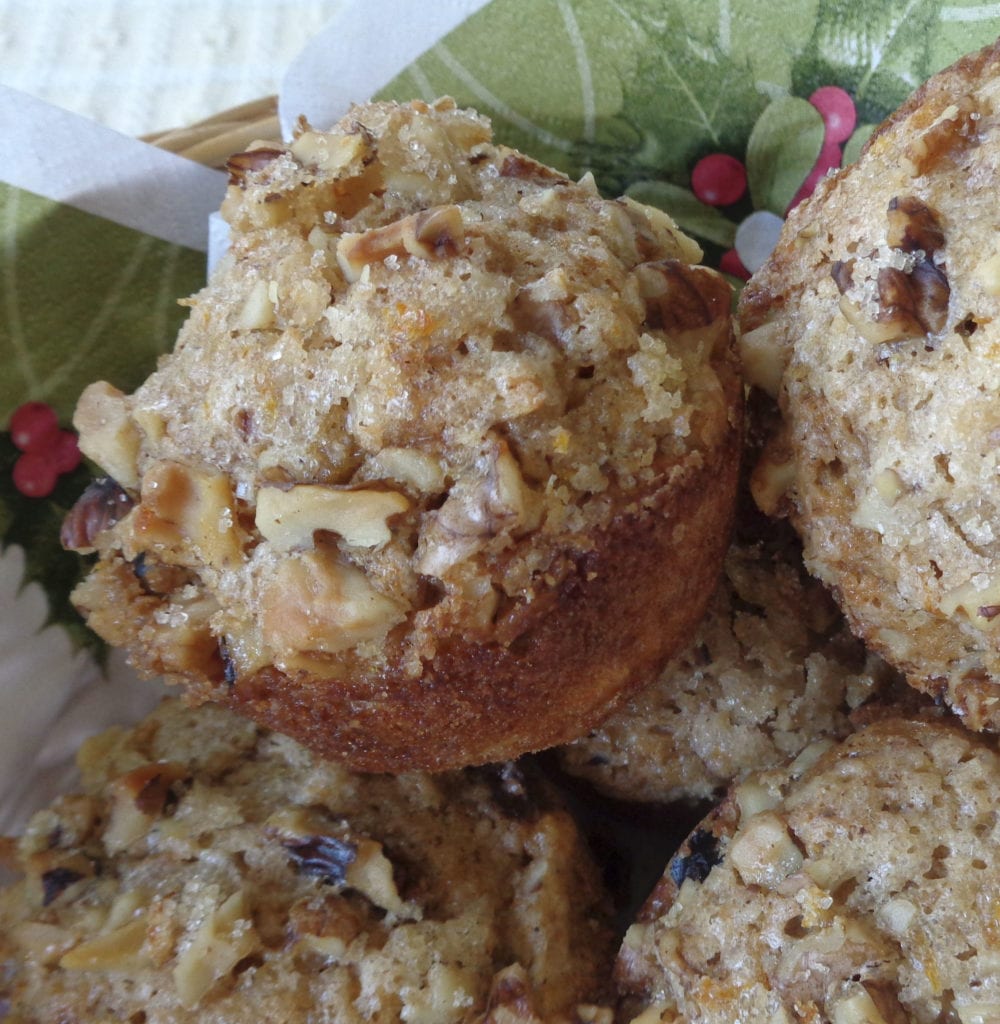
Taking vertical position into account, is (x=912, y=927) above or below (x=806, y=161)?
below

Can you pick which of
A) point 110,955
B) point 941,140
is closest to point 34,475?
point 110,955

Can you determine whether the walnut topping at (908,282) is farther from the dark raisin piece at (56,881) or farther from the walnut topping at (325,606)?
the dark raisin piece at (56,881)

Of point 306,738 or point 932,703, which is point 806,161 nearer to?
point 932,703

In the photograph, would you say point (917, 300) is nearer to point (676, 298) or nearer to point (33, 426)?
point (676, 298)

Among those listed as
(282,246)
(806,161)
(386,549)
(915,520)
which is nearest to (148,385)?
(282,246)

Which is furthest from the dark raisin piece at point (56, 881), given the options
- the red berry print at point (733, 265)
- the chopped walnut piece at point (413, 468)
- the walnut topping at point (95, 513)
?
the red berry print at point (733, 265)

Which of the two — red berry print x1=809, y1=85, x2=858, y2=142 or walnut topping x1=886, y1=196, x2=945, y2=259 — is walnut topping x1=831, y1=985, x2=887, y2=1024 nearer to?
walnut topping x1=886, y1=196, x2=945, y2=259
